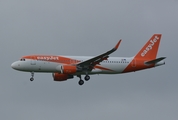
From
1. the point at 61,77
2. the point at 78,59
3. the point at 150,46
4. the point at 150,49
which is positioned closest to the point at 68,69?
the point at 78,59

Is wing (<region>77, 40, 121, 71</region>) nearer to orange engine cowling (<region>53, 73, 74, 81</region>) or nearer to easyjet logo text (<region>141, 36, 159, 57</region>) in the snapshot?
orange engine cowling (<region>53, 73, 74, 81</region>)

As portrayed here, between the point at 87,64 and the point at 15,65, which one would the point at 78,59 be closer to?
the point at 87,64

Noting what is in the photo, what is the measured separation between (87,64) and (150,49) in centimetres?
1213

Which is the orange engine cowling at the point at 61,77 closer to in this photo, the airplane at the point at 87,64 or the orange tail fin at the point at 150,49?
the airplane at the point at 87,64

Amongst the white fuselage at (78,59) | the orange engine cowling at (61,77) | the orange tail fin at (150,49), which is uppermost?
the orange tail fin at (150,49)

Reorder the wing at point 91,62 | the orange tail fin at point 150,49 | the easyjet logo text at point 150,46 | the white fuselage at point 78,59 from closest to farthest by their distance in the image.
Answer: the white fuselage at point 78,59 < the wing at point 91,62 < the orange tail fin at point 150,49 < the easyjet logo text at point 150,46

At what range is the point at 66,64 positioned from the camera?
87.1m

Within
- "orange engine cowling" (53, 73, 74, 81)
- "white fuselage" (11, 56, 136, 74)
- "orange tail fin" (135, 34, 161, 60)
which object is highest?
"orange tail fin" (135, 34, 161, 60)

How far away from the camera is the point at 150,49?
310 ft

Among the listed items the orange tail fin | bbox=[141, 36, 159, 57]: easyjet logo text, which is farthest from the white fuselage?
bbox=[141, 36, 159, 57]: easyjet logo text

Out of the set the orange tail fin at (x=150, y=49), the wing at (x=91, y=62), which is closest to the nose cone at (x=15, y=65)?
the wing at (x=91, y=62)

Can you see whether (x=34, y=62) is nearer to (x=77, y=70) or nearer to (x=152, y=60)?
(x=77, y=70)

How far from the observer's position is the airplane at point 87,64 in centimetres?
Answer: 8556

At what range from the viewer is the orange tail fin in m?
93.3
